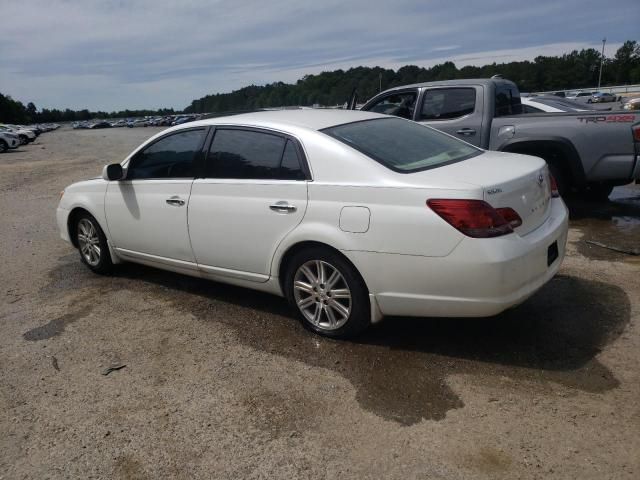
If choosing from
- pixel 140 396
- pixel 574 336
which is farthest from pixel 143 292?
Answer: pixel 574 336

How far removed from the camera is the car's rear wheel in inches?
218

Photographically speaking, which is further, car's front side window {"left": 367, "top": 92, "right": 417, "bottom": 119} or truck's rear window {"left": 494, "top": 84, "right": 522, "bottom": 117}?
car's front side window {"left": 367, "top": 92, "right": 417, "bottom": 119}

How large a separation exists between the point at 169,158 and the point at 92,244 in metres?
1.55

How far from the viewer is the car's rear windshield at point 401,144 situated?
146 inches

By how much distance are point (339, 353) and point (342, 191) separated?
43.2 inches

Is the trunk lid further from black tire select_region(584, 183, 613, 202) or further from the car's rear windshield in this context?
black tire select_region(584, 183, 613, 202)

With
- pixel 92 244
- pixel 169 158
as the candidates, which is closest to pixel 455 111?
pixel 169 158

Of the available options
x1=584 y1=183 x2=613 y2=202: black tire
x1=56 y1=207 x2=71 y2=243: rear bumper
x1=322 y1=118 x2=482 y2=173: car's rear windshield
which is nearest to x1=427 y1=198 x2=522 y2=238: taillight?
x1=322 y1=118 x2=482 y2=173: car's rear windshield

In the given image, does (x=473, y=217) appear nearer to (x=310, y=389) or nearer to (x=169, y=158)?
(x=310, y=389)

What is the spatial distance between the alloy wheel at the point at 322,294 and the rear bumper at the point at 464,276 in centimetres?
27

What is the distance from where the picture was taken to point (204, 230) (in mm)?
4371

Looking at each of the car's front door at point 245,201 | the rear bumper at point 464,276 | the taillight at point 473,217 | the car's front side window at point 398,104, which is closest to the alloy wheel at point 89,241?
the car's front door at point 245,201

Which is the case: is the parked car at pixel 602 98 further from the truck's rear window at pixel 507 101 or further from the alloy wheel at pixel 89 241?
the alloy wheel at pixel 89 241

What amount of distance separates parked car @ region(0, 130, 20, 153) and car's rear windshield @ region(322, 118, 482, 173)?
32918 mm
